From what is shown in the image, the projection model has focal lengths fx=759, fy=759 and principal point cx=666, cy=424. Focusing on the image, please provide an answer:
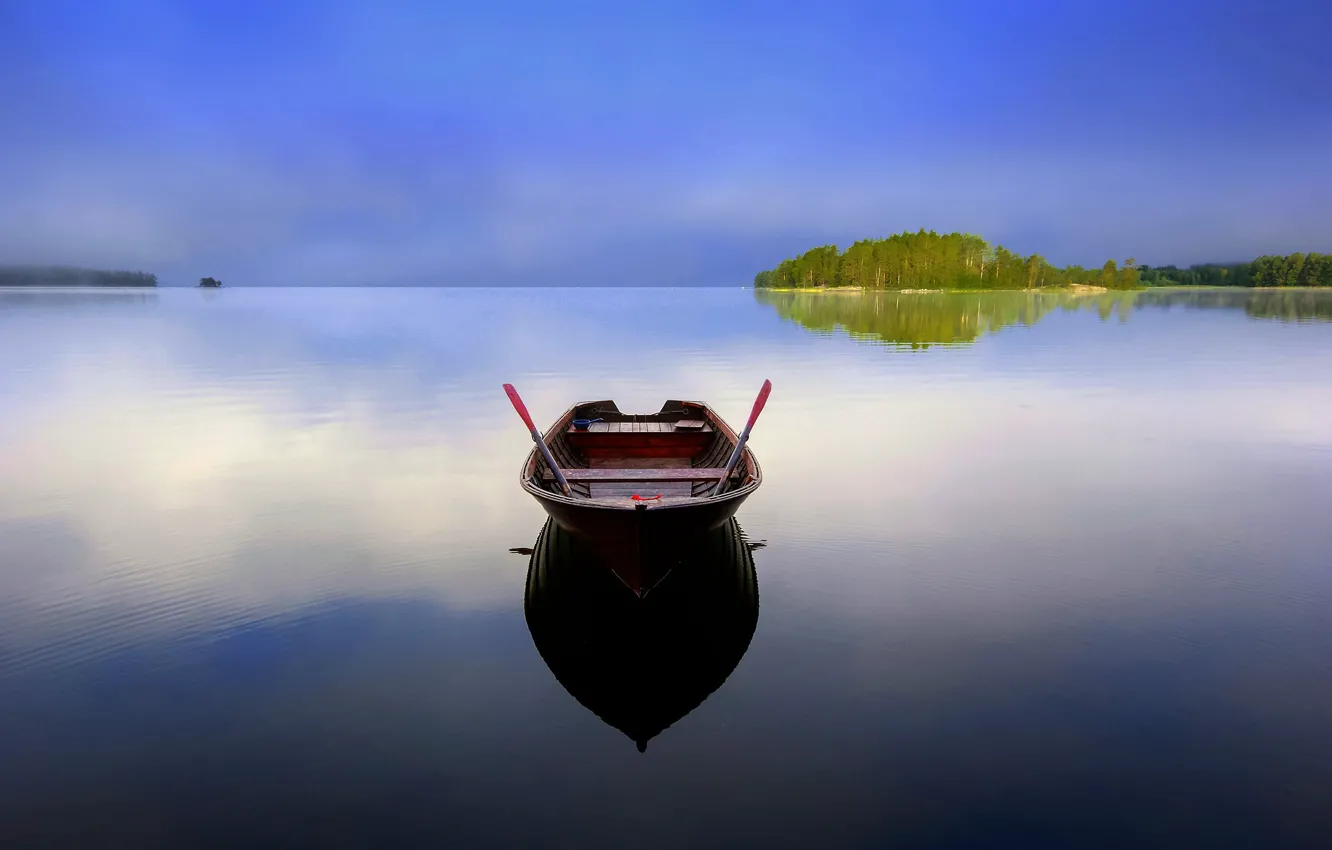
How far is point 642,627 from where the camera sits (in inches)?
366

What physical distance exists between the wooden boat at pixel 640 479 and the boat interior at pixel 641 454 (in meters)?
0.02

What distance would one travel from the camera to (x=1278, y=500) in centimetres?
1455

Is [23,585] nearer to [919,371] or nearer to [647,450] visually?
[647,450]

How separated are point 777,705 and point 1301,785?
4.64 m

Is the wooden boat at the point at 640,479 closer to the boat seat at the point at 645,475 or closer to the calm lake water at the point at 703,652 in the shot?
the boat seat at the point at 645,475

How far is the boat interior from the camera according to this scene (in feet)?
36.9

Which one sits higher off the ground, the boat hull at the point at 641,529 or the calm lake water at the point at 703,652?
the boat hull at the point at 641,529

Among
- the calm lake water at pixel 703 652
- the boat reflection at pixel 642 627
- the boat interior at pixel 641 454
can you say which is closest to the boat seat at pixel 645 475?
the boat interior at pixel 641 454

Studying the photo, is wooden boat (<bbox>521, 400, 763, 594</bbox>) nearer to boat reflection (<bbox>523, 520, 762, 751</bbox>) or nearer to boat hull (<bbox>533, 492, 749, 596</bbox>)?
→ boat hull (<bbox>533, 492, 749, 596</bbox>)

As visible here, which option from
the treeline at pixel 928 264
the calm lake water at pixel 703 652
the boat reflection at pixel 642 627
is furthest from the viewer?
the treeline at pixel 928 264

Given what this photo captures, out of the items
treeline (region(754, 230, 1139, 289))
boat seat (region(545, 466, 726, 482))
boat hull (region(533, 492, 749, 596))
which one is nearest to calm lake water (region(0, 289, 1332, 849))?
boat hull (region(533, 492, 749, 596))

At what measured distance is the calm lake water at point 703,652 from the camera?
659 cm

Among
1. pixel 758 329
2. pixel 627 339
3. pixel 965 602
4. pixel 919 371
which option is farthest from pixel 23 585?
pixel 758 329

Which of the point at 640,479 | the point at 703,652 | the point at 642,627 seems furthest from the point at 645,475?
the point at 703,652
